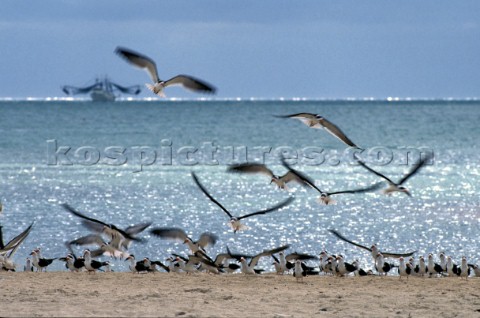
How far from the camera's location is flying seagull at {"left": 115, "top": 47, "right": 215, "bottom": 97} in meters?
15.8

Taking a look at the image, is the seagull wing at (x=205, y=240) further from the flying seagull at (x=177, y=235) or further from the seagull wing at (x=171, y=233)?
the seagull wing at (x=171, y=233)

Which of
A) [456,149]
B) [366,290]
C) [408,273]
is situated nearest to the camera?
[366,290]

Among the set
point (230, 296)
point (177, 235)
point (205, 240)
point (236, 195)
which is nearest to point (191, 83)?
point (177, 235)

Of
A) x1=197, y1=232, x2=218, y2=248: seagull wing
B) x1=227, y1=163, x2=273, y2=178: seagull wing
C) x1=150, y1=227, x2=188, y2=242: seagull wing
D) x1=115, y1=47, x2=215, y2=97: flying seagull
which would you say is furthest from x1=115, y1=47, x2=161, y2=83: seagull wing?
x1=197, y1=232, x2=218, y2=248: seagull wing

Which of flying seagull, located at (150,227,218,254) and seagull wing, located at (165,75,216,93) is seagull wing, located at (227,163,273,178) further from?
seagull wing, located at (165,75,216,93)

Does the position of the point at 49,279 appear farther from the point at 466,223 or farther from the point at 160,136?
the point at 160,136

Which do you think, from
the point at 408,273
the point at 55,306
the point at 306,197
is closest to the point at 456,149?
the point at 306,197

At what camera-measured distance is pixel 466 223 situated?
85.1ft

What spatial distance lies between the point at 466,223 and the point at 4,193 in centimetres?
1407

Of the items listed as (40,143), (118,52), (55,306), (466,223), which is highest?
(40,143)

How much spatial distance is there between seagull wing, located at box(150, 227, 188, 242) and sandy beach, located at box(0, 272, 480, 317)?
4.85 ft

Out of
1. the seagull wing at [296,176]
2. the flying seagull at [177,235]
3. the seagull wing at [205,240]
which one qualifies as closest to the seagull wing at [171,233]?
the flying seagull at [177,235]

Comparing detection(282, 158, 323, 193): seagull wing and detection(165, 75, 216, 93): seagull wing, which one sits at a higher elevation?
detection(165, 75, 216, 93): seagull wing

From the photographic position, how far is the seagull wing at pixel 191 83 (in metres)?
15.8
